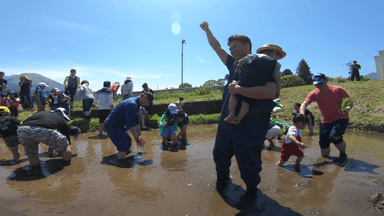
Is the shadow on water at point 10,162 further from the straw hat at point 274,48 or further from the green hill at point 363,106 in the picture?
the green hill at point 363,106

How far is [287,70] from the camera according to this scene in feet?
91.6

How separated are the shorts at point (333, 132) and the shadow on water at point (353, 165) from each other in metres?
0.38

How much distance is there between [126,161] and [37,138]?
1575mm

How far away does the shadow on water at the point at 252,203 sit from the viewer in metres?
2.18

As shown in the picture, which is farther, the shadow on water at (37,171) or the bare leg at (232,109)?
the shadow on water at (37,171)

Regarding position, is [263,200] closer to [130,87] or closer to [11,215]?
[11,215]

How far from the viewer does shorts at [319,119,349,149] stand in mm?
3977

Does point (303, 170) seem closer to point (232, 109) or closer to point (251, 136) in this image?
point (251, 136)

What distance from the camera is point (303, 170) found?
3.57 m

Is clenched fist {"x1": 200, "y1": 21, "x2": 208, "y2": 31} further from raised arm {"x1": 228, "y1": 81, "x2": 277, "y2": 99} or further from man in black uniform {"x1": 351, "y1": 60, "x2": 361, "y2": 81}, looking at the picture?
man in black uniform {"x1": 351, "y1": 60, "x2": 361, "y2": 81}

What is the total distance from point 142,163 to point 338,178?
3362 millimetres

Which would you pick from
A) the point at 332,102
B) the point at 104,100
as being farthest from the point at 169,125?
the point at 332,102

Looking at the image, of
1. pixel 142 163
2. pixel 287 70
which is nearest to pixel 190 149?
pixel 142 163

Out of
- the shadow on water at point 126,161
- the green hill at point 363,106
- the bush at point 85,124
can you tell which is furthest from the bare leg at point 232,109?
the green hill at point 363,106
